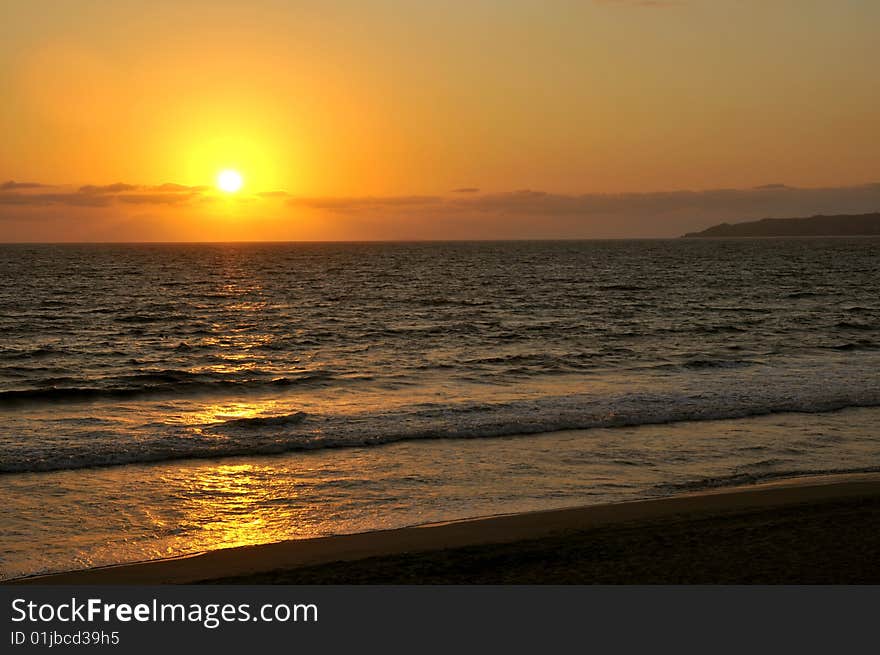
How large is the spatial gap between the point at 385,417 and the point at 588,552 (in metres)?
9.31

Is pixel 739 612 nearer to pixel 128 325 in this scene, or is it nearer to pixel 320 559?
pixel 320 559

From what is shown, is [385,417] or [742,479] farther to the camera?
[385,417]

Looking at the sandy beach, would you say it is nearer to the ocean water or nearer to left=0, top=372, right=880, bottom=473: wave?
the ocean water

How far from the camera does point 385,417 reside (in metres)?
18.0

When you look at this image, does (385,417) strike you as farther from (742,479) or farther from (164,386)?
(164,386)

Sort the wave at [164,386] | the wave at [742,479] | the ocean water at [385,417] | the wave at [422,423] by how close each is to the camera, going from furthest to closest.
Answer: the wave at [164,386]
the wave at [422,423]
the wave at [742,479]
the ocean water at [385,417]

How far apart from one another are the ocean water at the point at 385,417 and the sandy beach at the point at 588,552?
0.64m

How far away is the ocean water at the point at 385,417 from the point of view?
11.4 m

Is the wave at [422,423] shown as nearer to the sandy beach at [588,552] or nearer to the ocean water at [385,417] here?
the ocean water at [385,417]

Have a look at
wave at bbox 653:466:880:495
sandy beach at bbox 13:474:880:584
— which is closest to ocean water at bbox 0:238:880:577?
wave at bbox 653:466:880:495

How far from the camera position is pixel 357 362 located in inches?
1110

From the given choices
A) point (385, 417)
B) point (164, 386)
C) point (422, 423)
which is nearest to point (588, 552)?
point (422, 423)

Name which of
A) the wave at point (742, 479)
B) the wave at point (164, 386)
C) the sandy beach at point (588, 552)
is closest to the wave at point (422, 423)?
the wave at point (742, 479)

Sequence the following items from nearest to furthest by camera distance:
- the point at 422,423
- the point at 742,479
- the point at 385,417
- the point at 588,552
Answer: the point at 588,552 → the point at 742,479 → the point at 422,423 → the point at 385,417
